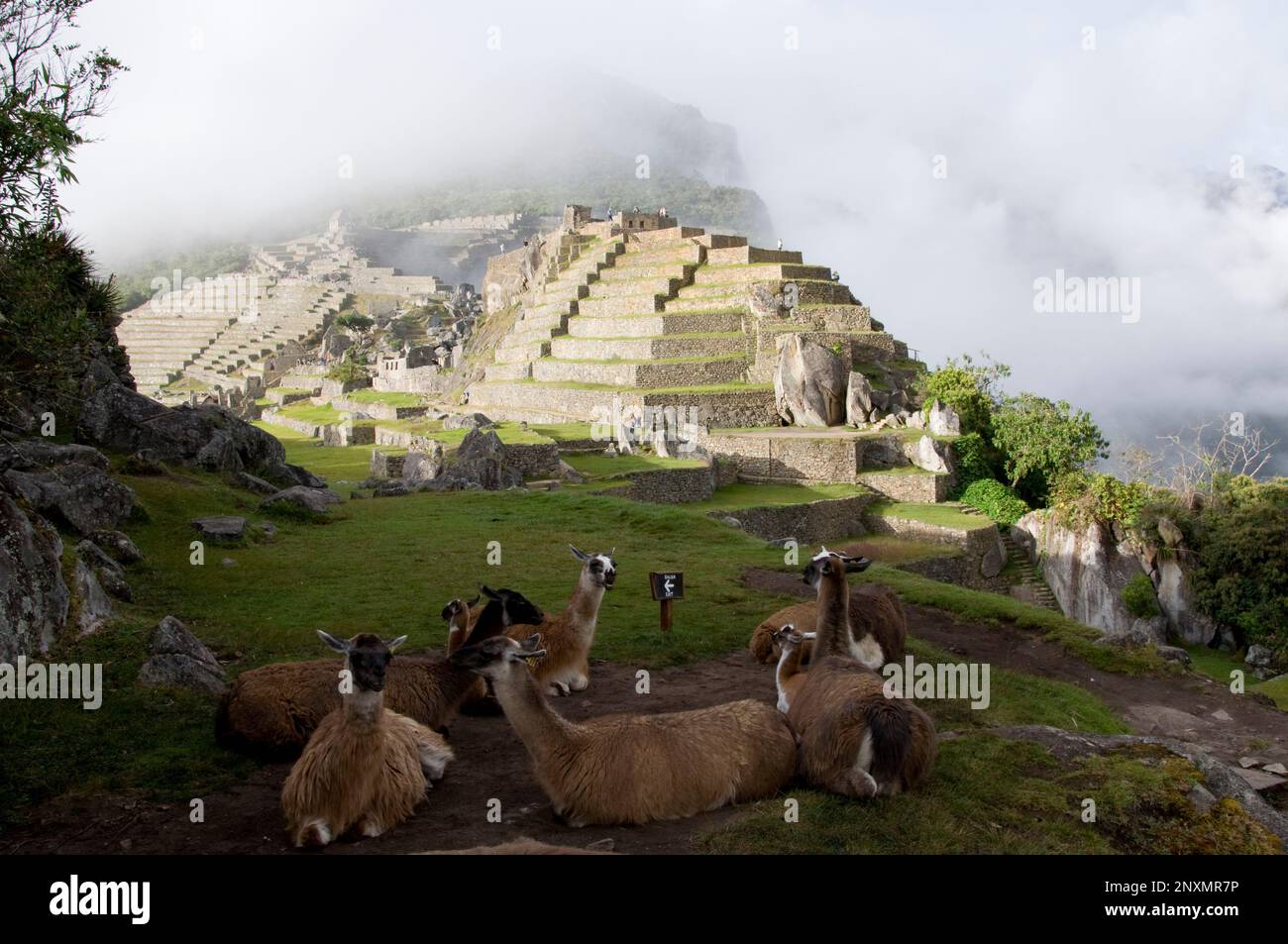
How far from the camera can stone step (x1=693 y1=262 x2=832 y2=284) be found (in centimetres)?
4428

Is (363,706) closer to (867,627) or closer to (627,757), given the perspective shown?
(627,757)

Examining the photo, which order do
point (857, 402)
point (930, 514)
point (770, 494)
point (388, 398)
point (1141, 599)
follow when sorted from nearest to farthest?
1. point (1141, 599)
2. point (930, 514)
3. point (770, 494)
4. point (857, 402)
5. point (388, 398)

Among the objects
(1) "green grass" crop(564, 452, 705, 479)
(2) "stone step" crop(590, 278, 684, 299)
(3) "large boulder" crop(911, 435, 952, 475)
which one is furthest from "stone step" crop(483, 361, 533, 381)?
(3) "large boulder" crop(911, 435, 952, 475)

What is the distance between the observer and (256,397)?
6312 centimetres

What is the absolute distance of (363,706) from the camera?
Answer: 5520mm

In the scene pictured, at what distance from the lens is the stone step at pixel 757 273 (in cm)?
4428

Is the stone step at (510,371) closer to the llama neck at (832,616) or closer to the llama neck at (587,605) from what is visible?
the llama neck at (587,605)

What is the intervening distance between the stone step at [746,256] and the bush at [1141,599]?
2503cm

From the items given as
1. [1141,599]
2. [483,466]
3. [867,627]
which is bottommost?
[1141,599]

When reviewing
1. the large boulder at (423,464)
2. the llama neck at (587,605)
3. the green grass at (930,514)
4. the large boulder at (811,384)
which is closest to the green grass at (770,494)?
the green grass at (930,514)

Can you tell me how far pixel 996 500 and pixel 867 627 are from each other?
A: 25711mm

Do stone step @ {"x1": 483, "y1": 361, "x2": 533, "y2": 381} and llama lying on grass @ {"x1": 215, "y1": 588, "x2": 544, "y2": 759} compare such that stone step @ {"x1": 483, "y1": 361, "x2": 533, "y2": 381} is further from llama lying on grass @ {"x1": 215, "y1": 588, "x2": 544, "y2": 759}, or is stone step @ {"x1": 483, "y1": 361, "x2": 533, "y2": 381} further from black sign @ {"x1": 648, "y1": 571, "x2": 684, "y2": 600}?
llama lying on grass @ {"x1": 215, "y1": 588, "x2": 544, "y2": 759}

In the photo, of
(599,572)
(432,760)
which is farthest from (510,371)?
(432,760)
